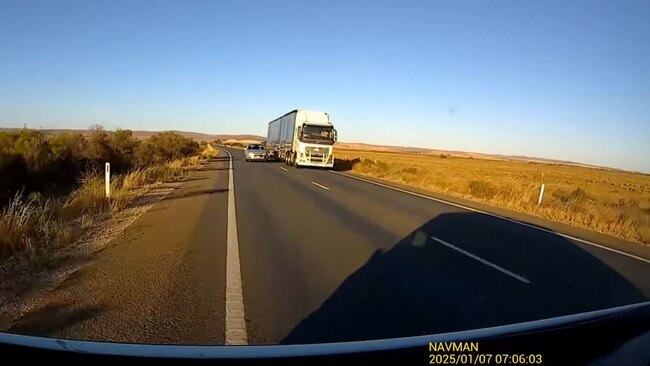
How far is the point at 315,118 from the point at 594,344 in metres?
34.2

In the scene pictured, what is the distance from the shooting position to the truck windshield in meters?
35.3

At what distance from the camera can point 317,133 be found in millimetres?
35562

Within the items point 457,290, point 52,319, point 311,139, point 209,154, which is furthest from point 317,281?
point 209,154

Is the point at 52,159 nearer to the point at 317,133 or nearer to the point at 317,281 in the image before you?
the point at 317,133

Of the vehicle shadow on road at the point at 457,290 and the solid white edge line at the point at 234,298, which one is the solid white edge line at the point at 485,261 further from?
the solid white edge line at the point at 234,298

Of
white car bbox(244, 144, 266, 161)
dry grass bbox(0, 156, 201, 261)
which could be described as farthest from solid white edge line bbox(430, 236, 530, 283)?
white car bbox(244, 144, 266, 161)

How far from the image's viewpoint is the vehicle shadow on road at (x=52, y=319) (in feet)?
15.4

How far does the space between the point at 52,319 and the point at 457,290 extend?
446 cm

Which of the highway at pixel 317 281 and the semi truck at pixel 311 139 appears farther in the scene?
the semi truck at pixel 311 139

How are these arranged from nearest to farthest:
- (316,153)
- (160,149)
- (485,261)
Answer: (485,261) → (316,153) → (160,149)

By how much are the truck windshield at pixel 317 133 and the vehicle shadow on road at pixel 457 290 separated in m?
25.3

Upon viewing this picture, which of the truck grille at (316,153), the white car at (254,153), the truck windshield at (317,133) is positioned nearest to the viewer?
the truck windshield at (317,133)

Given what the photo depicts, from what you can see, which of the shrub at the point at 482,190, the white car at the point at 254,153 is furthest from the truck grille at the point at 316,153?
the white car at the point at 254,153

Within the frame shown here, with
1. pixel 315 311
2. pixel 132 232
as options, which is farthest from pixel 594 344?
pixel 132 232
